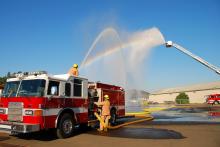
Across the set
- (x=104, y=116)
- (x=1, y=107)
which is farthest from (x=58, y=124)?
(x=104, y=116)

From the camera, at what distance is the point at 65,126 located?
1152cm

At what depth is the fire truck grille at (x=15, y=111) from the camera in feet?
34.2

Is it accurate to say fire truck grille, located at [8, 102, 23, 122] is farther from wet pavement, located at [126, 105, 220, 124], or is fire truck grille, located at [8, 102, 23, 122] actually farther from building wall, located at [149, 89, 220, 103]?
building wall, located at [149, 89, 220, 103]

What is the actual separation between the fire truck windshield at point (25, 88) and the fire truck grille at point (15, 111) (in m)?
0.42

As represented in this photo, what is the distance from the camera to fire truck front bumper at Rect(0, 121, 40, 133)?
9779mm

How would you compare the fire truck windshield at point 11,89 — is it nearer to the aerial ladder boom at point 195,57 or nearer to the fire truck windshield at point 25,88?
the fire truck windshield at point 25,88

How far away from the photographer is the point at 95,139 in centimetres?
1116

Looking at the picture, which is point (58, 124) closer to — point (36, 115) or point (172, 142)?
point (36, 115)

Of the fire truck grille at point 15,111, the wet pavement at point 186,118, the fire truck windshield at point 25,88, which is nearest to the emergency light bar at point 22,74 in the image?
the fire truck windshield at point 25,88

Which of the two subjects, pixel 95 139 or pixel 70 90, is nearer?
pixel 95 139

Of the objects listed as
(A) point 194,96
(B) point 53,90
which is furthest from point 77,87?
(A) point 194,96

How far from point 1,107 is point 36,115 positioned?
2068mm

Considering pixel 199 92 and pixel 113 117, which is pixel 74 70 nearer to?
pixel 113 117

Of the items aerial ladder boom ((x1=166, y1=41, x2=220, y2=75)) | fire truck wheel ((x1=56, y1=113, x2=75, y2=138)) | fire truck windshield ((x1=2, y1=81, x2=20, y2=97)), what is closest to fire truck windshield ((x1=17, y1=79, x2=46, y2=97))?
fire truck windshield ((x1=2, y1=81, x2=20, y2=97))
